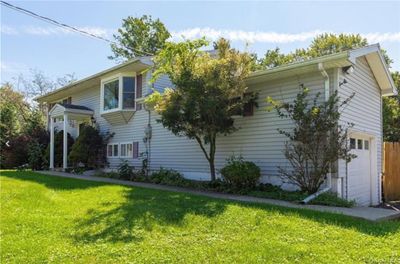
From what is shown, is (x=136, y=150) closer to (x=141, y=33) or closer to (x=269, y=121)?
(x=269, y=121)

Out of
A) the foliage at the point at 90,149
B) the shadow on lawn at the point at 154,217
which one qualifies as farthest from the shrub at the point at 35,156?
the shadow on lawn at the point at 154,217

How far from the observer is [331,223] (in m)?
6.48

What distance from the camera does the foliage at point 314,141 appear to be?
923cm

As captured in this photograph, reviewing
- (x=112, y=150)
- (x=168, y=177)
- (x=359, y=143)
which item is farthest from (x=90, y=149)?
(x=359, y=143)

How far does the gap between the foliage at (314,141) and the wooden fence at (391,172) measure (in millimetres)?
4976

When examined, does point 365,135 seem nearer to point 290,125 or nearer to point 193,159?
point 290,125

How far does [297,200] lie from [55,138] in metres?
15.8

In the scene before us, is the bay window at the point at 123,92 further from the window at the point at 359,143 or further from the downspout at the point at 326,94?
the window at the point at 359,143

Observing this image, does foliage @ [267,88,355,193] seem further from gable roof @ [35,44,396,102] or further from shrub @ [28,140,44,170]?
shrub @ [28,140,44,170]

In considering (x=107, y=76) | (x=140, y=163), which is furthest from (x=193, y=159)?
(x=107, y=76)

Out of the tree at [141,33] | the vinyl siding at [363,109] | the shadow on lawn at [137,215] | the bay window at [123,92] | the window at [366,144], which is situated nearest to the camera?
the shadow on lawn at [137,215]

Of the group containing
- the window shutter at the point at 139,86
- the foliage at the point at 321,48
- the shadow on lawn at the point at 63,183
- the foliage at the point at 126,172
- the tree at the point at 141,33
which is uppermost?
the tree at the point at 141,33

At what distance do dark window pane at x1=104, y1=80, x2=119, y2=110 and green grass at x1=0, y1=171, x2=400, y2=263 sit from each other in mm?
9394

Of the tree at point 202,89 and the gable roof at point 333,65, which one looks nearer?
the gable roof at point 333,65
